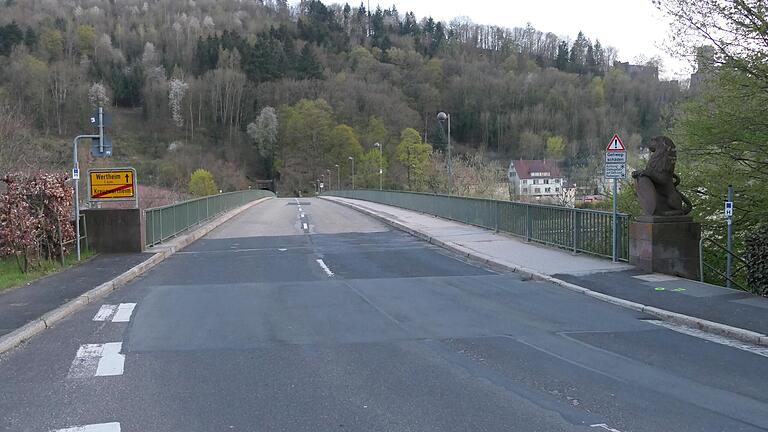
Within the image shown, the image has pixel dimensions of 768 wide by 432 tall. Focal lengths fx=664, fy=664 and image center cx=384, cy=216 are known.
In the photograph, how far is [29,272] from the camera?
14586 millimetres

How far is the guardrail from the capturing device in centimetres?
1514

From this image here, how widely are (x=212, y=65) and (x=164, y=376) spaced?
150055 mm

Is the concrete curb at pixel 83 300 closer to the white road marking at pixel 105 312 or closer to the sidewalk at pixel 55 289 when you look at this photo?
the sidewalk at pixel 55 289

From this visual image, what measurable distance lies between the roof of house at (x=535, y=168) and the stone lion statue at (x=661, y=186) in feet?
165

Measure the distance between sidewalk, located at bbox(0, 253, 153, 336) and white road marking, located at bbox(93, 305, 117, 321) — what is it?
636 millimetres

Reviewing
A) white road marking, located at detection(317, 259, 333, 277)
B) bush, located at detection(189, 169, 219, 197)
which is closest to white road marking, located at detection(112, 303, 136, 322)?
white road marking, located at detection(317, 259, 333, 277)

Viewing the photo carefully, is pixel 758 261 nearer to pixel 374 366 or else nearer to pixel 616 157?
pixel 616 157

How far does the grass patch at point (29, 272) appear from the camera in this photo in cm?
1309

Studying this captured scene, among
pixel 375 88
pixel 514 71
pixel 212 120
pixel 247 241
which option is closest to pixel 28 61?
pixel 212 120

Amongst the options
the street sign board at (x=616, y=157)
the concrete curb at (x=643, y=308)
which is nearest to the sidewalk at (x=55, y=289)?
the concrete curb at (x=643, y=308)

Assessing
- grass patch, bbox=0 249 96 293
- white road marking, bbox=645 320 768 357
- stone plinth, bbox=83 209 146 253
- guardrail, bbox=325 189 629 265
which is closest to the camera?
white road marking, bbox=645 320 768 357

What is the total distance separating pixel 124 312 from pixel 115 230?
8365mm

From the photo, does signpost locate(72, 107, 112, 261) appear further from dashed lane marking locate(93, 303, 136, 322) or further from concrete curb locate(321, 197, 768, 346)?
concrete curb locate(321, 197, 768, 346)

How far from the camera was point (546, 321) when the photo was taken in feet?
30.6
